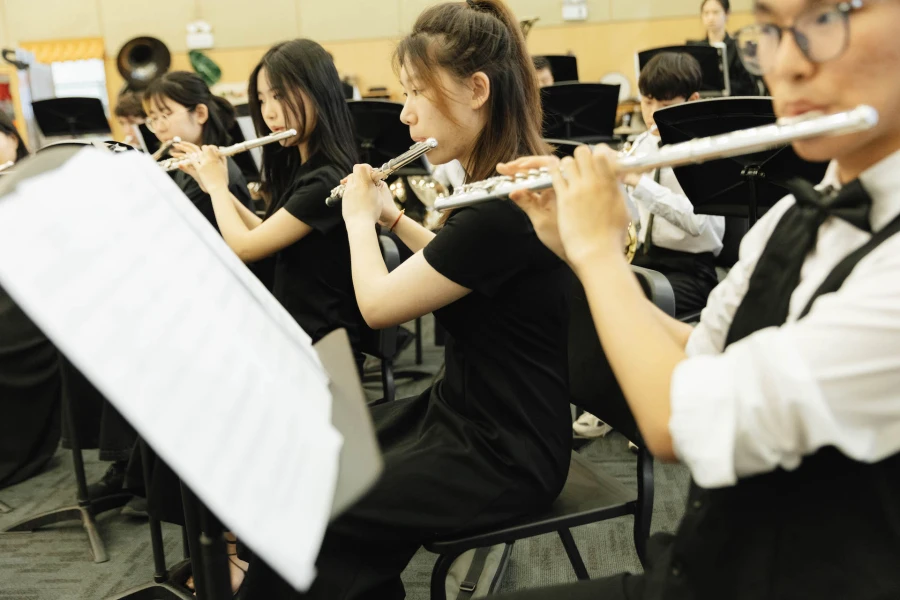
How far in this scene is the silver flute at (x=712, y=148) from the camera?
636mm

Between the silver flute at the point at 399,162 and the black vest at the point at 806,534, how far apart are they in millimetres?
802

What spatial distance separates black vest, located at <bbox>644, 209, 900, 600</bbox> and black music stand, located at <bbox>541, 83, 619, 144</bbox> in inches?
109

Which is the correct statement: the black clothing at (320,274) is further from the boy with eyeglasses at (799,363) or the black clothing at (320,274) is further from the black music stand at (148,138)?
the black music stand at (148,138)

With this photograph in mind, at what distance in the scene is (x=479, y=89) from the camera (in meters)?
1.32

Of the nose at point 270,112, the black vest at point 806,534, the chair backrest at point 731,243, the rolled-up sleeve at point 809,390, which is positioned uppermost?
the nose at point 270,112

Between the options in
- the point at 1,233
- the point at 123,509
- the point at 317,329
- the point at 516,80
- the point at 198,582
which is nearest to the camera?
the point at 1,233

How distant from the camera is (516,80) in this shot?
1339 mm

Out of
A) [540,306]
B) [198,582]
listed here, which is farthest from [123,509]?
[540,306]

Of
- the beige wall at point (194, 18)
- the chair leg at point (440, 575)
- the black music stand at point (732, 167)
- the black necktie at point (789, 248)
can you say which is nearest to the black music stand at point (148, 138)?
the black music stand at point (732, 167)

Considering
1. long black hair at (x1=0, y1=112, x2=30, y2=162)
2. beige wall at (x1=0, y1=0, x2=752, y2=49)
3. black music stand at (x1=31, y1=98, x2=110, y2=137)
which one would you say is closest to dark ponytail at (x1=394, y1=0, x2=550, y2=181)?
long black hair at (x1=0, y1=112, x2=30, y2=162)

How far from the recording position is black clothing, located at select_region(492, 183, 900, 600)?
0.65 meters

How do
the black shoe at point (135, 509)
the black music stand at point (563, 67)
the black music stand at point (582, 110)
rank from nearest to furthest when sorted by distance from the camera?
1. the black shoe at point (135, 509)
2. the black music stand at point (582, 110)
3. the black music stand at point (563, 67)

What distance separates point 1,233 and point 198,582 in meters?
0.57

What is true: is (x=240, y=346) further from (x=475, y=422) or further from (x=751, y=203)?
(x=751, y=203)
